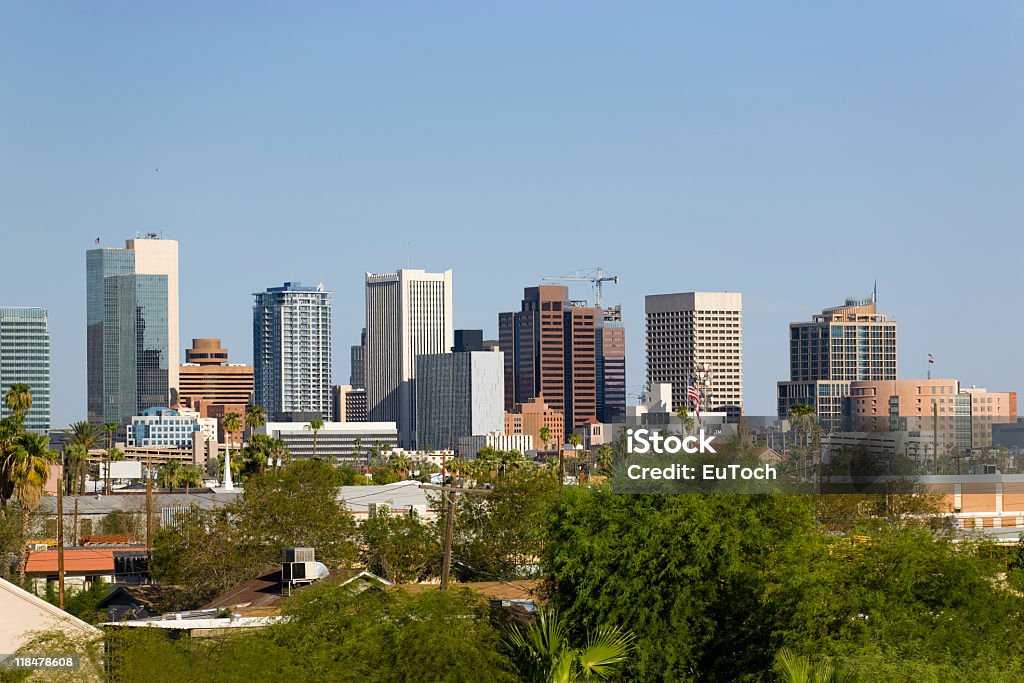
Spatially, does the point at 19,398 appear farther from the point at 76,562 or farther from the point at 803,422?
the point at 803,422

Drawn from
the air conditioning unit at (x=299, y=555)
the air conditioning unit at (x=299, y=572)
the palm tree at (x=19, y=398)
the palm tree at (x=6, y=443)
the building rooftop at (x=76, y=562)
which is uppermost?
the palm tree at (x=19, y=398)

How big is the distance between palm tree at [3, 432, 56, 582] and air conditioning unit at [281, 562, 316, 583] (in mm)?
27886

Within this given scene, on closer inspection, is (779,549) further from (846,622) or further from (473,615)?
(473,615)

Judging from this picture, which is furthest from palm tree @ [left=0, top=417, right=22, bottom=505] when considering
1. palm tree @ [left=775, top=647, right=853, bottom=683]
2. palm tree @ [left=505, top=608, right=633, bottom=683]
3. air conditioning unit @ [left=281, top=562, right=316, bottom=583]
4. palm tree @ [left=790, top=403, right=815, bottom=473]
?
palm tree @ [left=775, top=647, right=853, bottom=683]

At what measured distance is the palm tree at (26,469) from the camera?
7581cm

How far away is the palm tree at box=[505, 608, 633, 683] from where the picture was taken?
132 feet

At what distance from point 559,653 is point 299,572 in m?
12.4

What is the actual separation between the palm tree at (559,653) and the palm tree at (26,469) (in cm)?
3923

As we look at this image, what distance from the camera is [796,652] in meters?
39.2

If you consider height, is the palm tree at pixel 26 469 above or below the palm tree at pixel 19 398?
below

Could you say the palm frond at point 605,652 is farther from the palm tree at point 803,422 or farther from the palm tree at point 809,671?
the palm tree at point 803,422

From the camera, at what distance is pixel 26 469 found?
75.9 metres

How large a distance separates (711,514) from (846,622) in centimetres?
763

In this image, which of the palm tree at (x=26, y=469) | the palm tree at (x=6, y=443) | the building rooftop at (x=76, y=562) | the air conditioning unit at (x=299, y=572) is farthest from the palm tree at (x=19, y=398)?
the air conditioning unit at (x=299, y=572)
